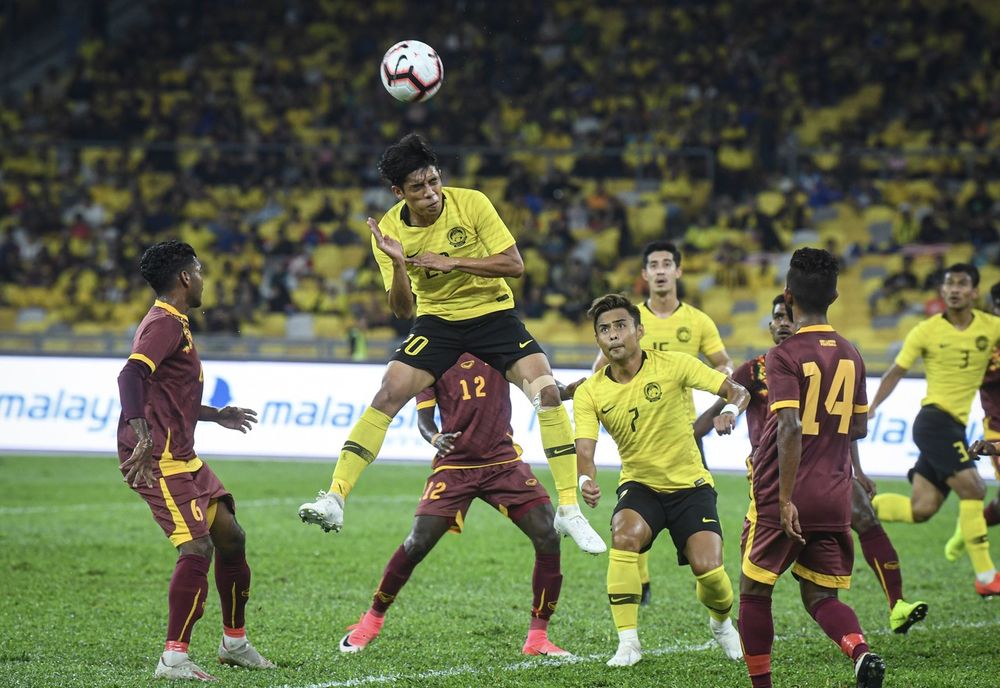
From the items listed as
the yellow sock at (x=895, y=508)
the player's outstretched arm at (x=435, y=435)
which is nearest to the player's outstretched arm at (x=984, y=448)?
the player's outstretched arm at (x=435, y=435)

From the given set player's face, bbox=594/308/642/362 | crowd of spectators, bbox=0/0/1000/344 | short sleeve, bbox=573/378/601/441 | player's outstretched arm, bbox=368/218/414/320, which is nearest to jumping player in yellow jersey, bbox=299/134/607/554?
player's outstretched arm, bbox=368/218/414/320

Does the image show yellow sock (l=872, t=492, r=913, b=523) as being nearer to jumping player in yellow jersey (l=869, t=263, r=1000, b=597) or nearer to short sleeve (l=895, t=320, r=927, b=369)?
jumping player in yellow jersey (l=869, t=263, r=1000, b=597)

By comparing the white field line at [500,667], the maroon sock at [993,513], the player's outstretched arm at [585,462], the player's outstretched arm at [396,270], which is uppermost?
the player's outstretched arm at [396,270]

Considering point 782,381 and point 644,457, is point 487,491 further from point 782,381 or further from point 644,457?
point 782,381

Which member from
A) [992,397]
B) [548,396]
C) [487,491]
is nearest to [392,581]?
[487,491]

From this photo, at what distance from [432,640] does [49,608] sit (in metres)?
2.66

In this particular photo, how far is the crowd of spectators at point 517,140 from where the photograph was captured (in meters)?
24.0

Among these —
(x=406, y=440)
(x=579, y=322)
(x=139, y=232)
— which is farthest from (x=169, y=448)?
(x=139, y=232)

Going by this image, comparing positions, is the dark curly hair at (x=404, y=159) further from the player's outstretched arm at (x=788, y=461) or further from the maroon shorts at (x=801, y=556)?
the maroon shorts at (x=801, y=556)

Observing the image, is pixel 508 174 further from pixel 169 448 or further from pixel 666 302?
pixel 169 448

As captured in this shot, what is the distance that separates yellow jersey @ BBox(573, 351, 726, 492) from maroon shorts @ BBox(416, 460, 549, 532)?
0.72 meters

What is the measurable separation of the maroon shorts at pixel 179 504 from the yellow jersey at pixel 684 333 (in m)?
3.54

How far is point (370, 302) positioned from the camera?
74.8 feet

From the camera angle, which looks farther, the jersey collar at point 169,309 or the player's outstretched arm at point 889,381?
the player's outstretched arm at point 889,381
